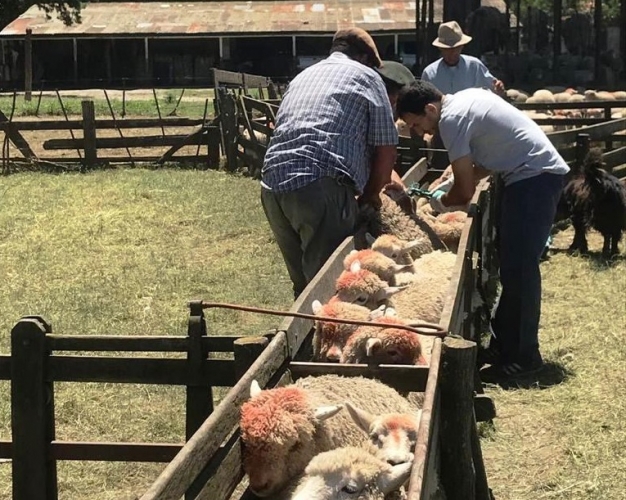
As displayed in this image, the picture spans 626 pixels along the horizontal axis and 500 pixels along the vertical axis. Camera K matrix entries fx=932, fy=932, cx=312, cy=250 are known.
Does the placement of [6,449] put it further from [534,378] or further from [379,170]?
[534,378]

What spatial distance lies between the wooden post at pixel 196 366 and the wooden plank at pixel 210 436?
0.48 metres

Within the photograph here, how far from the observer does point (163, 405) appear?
5.66 meters

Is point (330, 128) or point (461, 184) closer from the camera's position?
point (330, 128)

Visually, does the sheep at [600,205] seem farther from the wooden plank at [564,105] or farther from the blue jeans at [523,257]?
the wooden plank at [564,105]

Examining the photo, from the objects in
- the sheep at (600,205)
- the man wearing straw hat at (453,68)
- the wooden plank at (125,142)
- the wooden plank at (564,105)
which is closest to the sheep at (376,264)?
the man wearing straw hat at (453,68)

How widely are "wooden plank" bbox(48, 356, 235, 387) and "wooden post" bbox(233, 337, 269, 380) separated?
34 cm

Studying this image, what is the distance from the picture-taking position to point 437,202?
6.40 meters

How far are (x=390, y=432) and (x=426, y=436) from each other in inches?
10.7

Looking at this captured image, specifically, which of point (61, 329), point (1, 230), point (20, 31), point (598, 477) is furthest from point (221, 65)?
point (598, 477)

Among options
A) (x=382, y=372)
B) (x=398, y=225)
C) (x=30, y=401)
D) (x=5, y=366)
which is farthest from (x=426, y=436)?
(x=398, y=225)

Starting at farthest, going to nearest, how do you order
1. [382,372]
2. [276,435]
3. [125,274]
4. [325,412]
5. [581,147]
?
[581,147], [125,274], [382,372], [325,412], [276,435]

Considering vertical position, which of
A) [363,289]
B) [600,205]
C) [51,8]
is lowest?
[600,205]

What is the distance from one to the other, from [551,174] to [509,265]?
2.20 feet

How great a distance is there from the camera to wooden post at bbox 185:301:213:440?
3.64 meters
